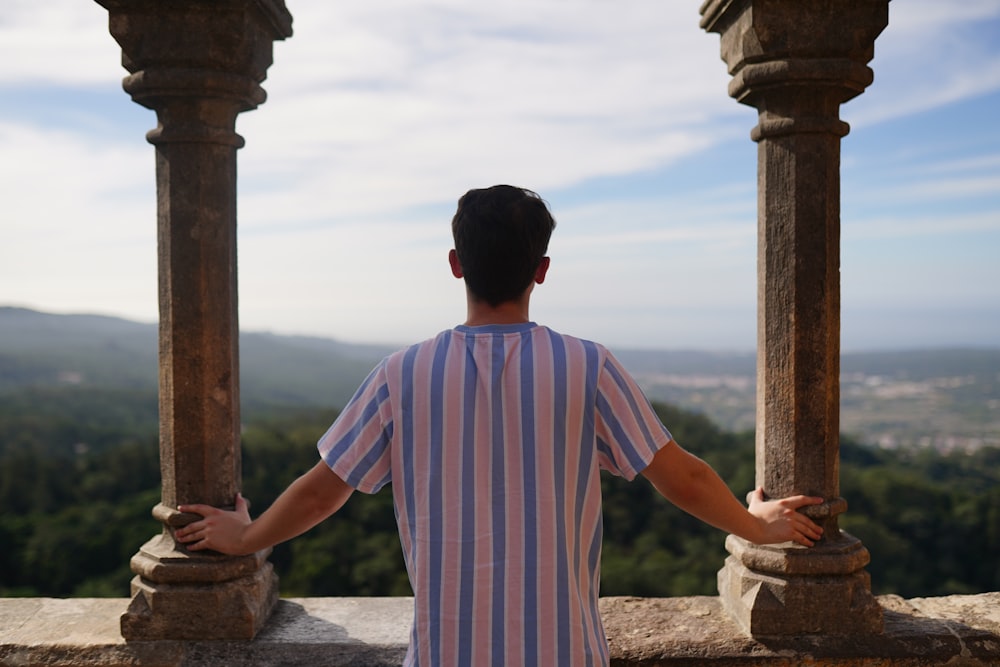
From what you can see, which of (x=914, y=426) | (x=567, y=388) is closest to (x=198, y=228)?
(x=567, y=388)

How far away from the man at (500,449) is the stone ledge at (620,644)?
1309 mm

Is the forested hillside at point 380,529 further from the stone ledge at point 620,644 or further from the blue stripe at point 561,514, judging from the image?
the blue stripe at point 561,514

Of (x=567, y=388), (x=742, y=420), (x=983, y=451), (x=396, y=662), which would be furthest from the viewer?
(x=742, y=420)

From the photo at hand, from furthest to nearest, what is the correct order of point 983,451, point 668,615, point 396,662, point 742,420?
point 742,420
point 983,451
point 668,615
point 396,662

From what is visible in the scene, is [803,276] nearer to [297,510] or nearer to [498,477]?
[498,477]

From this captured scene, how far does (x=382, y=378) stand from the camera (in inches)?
79.0

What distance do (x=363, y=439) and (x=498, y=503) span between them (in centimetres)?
37

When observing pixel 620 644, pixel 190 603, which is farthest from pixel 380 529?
pixel 620 644

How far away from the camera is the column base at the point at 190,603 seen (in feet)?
10.6

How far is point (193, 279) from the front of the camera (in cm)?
327

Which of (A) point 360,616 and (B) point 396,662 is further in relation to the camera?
(A) point 360,616

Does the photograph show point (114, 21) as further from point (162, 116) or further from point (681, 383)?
point (681, 383)

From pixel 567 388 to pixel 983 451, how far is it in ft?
126

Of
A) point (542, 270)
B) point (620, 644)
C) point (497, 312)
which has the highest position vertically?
point (542, 270)
